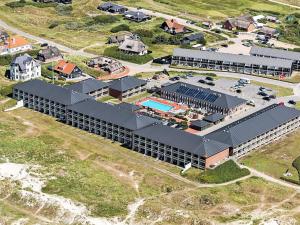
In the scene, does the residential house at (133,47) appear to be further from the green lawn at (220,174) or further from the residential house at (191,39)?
the green lawn at (220,174)

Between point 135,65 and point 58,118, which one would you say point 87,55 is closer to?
point 135,65

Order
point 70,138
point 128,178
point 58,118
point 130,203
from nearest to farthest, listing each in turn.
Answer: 1. point 130,203
2. point 128,178
3. point 70,138
4. point 58,118

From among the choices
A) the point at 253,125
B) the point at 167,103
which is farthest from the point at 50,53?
the point at 253,125

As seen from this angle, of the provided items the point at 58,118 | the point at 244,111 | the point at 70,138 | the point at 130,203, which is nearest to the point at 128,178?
the point at 130,203

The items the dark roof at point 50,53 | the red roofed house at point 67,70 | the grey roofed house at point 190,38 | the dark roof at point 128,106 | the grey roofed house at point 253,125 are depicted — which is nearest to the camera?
the grey roofed house at point 253,125

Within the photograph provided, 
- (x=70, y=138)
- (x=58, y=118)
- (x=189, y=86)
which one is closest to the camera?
(x=70, y=138)

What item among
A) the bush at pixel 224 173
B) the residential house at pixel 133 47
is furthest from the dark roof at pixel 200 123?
the residential house at pixel 133 47
